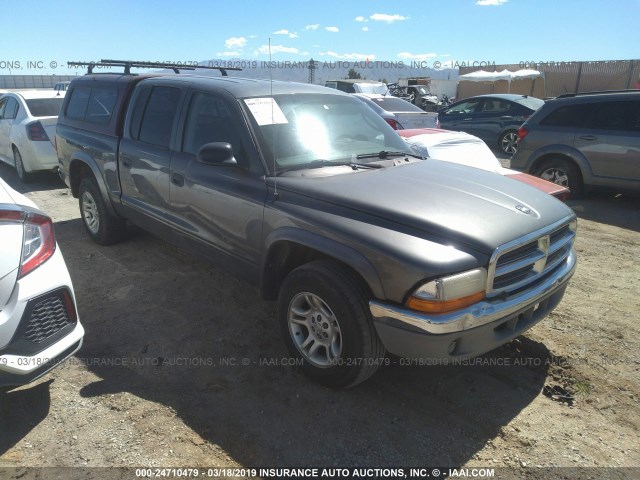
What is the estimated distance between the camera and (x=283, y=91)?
371 cm

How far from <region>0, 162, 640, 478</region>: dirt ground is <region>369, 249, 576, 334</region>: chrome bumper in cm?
69

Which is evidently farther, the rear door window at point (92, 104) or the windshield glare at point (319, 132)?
the rear door window at point (92, 104)

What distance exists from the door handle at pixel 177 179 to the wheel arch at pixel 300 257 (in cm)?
116

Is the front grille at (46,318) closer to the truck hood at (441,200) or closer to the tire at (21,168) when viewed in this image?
Answer: the truck hood at (441,200)

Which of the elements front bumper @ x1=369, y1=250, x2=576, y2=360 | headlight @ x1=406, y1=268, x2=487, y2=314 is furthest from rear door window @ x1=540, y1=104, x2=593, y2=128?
headlight @ x1=406, y1=268, x2=487, y2=314

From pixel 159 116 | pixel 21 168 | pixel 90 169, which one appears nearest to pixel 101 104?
pixel 90 169

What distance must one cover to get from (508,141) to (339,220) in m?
11.3

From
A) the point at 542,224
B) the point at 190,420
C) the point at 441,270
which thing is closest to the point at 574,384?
the point at 542,224

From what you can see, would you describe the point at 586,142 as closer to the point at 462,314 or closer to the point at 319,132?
the point at 319,132

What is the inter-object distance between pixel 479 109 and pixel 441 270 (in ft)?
39.8

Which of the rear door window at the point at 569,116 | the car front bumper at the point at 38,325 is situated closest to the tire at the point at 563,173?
the rear door window at the point at 569,116

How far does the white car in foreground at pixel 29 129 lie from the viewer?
8.24m

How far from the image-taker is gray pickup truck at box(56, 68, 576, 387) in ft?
7.98

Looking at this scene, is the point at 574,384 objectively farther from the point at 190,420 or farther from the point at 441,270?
the point at 190,420
